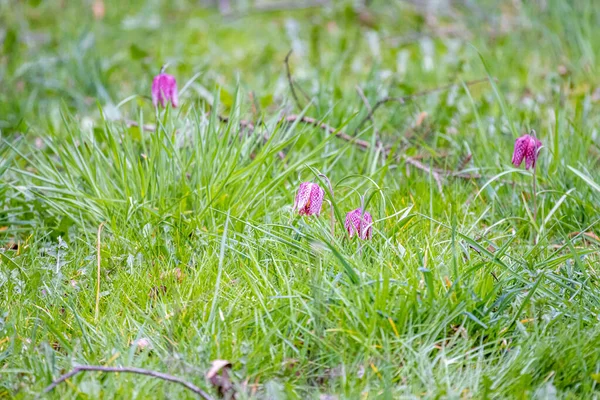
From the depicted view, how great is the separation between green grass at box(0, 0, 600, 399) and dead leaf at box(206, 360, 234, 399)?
1.3 inches

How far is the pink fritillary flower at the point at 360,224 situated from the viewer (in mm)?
2402

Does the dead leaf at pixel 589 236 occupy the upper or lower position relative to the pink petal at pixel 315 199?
lower

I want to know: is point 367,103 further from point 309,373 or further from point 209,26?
point 209,26

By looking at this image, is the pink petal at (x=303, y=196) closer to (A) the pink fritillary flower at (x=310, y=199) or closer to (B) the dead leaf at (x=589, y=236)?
(A) the pink fritillary flower at (x=310, y=199)

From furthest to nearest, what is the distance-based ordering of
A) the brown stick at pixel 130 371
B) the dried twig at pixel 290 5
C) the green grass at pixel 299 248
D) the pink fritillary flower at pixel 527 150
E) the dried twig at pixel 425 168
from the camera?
1. the dried twig at pixel 290 5
2. the dried twig at pixel 425 168
3. the pink fritillary flower at pixel 527 150
4. the green grass at pixel 299 248
5. the brown stick at pixel 130 371

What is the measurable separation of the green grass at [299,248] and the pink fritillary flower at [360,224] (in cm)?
5

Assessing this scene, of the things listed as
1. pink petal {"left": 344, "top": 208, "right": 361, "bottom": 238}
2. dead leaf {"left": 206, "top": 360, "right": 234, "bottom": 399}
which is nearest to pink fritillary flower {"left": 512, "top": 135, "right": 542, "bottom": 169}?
pink petal {"left": 344, "top": 208, "right": 361, "bottom": 238}

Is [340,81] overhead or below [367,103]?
below

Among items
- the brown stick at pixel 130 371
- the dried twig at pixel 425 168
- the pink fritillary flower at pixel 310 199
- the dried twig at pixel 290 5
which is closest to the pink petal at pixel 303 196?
the pink fritillary flower at pixel 310 199

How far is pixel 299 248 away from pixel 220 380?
0.61 m

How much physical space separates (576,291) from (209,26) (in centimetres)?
477

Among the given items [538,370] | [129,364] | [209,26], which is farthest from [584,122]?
[209,26]

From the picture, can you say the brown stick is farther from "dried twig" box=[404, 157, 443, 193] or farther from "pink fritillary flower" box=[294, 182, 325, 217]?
"dried twig" box=[404, 157, 443, 193]

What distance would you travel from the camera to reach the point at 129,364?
2049mm
